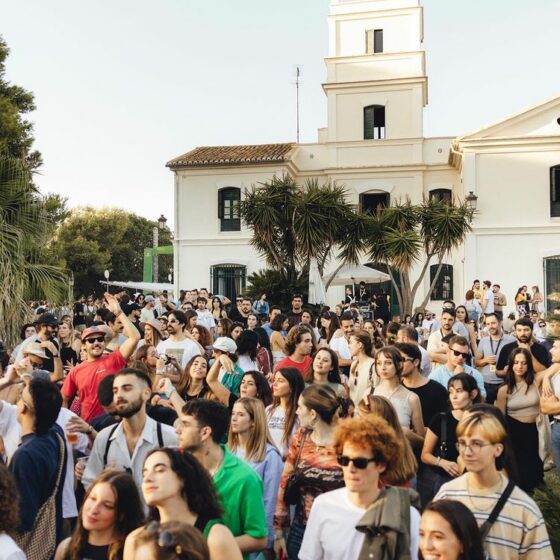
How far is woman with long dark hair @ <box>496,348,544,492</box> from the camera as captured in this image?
6582mm

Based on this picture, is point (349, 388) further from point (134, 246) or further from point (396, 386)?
point (134, 246)

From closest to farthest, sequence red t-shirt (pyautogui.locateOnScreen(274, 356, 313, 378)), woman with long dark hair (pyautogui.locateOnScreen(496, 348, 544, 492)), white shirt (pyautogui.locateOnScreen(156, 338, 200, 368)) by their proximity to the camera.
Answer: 1. woman with long dark hair (pyautogui.locateOnScreen(496, 348, 544, 492))
2. red t-shirt (pyautogui.locateOnScreen(274, 356, 313, 378))
3. white shirt (pyautogui.locateOnScreen(156, 338, 200, 368))

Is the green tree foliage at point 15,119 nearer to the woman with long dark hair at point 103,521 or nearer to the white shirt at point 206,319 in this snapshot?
the white shirt at point 206,319

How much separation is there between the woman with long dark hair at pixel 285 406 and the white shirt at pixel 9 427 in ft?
6.32

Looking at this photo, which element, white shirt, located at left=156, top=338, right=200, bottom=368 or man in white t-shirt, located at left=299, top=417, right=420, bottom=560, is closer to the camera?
man in white t-shirt, located at left=299, top=417, right=420, bottom=560

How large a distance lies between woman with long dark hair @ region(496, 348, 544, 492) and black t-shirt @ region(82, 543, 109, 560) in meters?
4.30

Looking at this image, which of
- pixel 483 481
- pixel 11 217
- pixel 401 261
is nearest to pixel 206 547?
pixel 483 481

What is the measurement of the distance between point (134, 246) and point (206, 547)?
192 ft

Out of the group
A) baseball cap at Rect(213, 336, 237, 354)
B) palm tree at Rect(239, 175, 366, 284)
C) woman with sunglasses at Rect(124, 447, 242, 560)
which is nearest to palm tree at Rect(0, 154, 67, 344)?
baseball cap at Rect(213, 336, 237, 354)

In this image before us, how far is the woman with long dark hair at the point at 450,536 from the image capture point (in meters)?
2.91

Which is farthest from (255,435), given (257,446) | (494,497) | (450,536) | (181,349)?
(181,349)

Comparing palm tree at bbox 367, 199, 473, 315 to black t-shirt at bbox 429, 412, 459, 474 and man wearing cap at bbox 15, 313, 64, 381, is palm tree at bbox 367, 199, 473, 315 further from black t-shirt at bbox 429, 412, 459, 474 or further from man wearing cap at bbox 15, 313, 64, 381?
black t-shirt at bbox 429, 412, 459, 474

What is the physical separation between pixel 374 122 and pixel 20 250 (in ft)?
73.1

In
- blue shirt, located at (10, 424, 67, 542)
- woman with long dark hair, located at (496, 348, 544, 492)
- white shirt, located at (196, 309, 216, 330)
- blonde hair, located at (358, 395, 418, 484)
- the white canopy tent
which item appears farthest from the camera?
the white canopy tent
